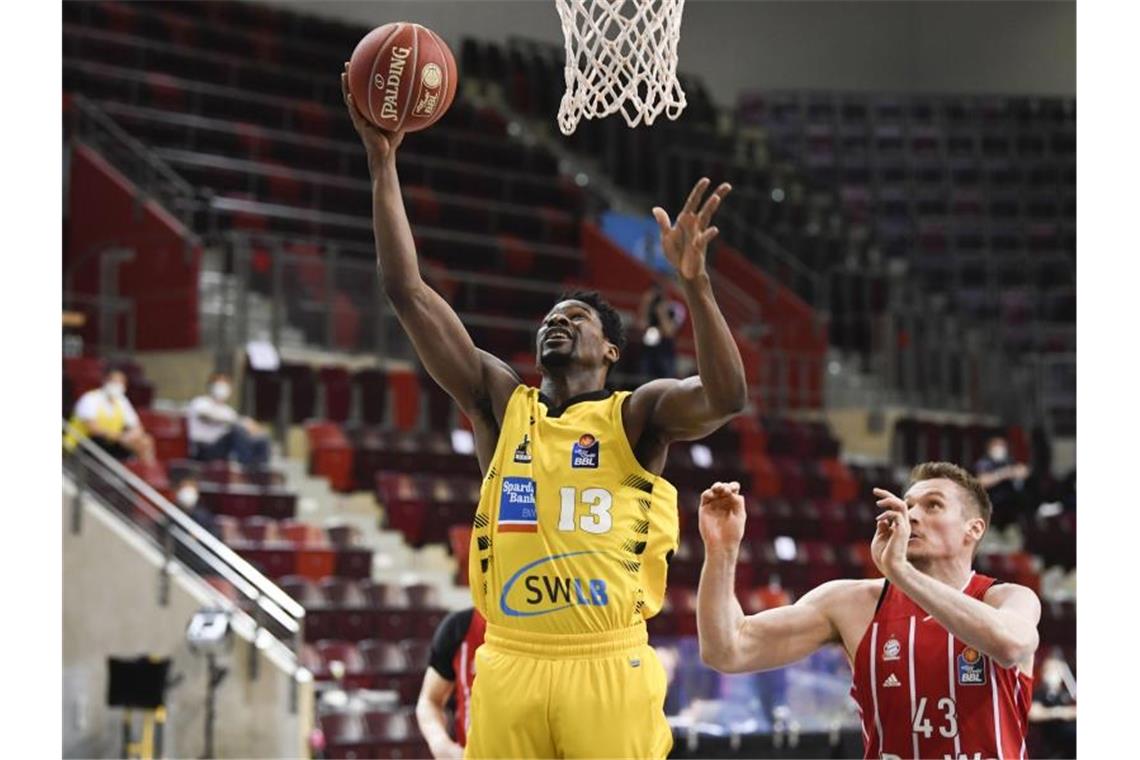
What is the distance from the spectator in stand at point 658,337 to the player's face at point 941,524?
7878 mm

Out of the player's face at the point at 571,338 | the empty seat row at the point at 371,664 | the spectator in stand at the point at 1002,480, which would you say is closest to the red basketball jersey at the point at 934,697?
the player's face at the point at 571,338

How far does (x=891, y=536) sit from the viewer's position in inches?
149

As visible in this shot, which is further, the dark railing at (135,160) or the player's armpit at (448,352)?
the dark railing at (135,160)

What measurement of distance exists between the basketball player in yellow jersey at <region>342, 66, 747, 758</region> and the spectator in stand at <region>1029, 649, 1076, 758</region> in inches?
237

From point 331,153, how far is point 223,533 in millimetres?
6250

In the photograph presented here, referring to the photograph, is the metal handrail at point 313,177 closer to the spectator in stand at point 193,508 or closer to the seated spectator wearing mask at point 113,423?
the seated spectator wearing mask at point 113,423

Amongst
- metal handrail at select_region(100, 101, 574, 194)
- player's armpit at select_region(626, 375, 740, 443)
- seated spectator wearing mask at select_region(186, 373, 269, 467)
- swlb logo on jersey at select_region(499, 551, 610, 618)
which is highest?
metal handrail at select_region(100, 101, 574, 194)

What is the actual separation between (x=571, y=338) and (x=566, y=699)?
883 millimetres

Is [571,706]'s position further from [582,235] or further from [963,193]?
Result: [963,193]

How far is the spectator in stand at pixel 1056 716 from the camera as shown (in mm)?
9758

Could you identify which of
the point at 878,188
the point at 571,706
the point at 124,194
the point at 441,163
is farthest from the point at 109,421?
the point at 878,188

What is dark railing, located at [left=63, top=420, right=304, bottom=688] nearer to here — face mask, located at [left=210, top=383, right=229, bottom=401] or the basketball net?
face mask, located at [left=210, top=383, right=229, bottom=401]

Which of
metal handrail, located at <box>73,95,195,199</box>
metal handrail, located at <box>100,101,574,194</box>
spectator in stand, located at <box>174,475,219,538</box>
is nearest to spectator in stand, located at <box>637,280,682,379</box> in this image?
spectator in stand, located at <box>174,475,219,538</box>

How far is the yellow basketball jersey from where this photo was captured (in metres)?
4.19
